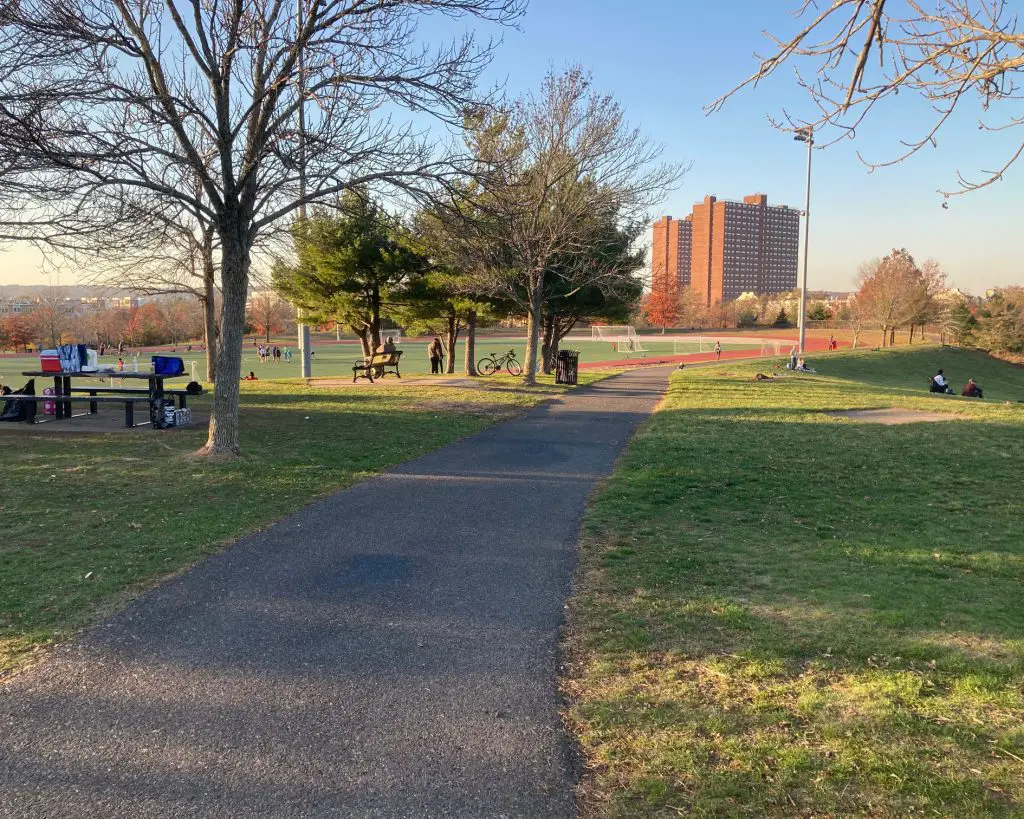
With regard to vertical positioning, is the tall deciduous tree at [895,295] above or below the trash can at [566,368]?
above

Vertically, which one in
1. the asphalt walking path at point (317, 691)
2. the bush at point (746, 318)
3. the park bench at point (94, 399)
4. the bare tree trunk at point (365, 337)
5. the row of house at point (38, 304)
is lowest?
the asphalt walking path at point (317, 691)

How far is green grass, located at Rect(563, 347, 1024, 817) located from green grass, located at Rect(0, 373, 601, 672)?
125 inches

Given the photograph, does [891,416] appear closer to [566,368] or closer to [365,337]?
[566,368]

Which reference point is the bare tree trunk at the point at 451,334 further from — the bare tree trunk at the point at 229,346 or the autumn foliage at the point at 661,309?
the autumn foliage at the point at 661,309

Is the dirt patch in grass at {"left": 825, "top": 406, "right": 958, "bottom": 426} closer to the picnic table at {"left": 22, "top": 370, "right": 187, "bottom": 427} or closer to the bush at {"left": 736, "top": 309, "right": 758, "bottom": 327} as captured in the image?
the picnic table at {"left": 22, "top": 370, "right": 187, "bottom": 427}

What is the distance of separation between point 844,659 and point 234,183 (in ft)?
29.2

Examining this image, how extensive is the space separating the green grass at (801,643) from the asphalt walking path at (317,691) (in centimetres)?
31

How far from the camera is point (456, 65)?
9.56m

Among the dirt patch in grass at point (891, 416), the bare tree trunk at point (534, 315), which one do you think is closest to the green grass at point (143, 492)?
the bare tree trunk at point (534, 315)

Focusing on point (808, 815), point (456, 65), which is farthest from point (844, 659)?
point (456, 65)

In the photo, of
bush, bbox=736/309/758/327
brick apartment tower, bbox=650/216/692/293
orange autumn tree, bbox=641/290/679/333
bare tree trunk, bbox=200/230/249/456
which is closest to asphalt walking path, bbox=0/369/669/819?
bare tree trunk, bbox=200/230/249/456

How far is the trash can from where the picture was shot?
75.4 ft

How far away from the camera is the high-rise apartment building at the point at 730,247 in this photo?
147m

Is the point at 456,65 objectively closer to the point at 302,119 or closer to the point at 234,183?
the point at 302,119
